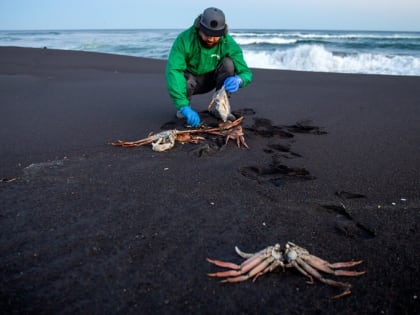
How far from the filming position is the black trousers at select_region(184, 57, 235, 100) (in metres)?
4.32

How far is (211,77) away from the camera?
457cm

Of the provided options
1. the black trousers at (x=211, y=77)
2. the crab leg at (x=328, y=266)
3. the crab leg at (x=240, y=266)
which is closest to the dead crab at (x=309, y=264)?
the crab leg at (x=328, y=266)

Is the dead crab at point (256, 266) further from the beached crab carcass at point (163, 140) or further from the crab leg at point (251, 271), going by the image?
the beached crab carcass at point (163, 140)

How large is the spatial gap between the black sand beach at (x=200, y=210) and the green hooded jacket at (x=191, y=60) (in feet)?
1.84

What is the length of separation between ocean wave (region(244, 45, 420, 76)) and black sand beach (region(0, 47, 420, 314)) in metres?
6.92

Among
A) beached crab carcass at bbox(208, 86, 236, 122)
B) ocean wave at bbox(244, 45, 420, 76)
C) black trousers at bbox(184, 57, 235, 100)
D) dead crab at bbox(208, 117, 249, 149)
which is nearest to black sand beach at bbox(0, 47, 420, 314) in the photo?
dead crab at bbox(208, 117, 249, 149)

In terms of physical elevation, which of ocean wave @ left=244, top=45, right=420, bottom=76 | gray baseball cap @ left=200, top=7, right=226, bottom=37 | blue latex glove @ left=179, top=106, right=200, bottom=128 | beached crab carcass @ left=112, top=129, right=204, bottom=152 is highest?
gray baseball cap @ left=200, top=7, right=226, bottom=37

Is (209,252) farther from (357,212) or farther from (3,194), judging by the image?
(3,194)

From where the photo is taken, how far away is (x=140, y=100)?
5641 mm

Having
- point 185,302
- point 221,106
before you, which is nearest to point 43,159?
point 221,106

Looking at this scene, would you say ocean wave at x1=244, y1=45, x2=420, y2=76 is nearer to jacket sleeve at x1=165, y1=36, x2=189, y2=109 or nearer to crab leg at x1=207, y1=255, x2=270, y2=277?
jacket sleeve at x1=165, y1=36, x2=189, y2=109

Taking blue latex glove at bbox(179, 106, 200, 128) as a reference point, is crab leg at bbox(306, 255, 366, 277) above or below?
below

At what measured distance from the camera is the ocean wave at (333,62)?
10773 millimetres

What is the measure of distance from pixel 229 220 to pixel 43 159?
209 cm
